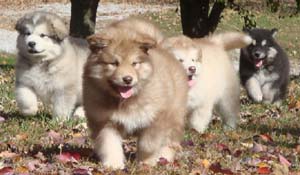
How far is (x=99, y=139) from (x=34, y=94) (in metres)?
3.14

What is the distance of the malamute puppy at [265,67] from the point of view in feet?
41.6

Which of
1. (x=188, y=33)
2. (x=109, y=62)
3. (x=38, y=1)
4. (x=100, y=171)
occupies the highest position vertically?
(x=109, y=62)

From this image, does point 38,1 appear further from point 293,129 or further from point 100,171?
point 100,171

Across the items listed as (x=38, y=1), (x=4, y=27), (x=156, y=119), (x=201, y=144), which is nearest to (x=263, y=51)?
(x=201, y=144)

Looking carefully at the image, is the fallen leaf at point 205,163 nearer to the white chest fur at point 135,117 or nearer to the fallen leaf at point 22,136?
the white chest fur at point 135,117

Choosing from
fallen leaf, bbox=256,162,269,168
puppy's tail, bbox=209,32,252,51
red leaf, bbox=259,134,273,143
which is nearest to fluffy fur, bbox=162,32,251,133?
puppy's tail, bbox=209,32,252,51

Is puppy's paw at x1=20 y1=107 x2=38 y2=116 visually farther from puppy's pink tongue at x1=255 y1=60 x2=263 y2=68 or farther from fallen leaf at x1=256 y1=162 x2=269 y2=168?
puppy's pink tongue at x1=255 y1=60 x2=263 y2=68

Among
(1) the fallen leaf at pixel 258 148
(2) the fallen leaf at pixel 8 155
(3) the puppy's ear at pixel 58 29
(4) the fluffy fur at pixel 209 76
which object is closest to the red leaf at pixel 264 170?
(1) the fallen leaf at pixel 258 148

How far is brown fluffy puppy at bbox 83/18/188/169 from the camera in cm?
531

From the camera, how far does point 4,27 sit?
102 ft

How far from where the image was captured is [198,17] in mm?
16969


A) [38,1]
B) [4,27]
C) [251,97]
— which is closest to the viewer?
[251,97]

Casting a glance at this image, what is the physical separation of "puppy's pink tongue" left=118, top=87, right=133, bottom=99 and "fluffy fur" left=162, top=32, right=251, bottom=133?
2.49 metres

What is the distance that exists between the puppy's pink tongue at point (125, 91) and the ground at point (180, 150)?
20.6 inches
